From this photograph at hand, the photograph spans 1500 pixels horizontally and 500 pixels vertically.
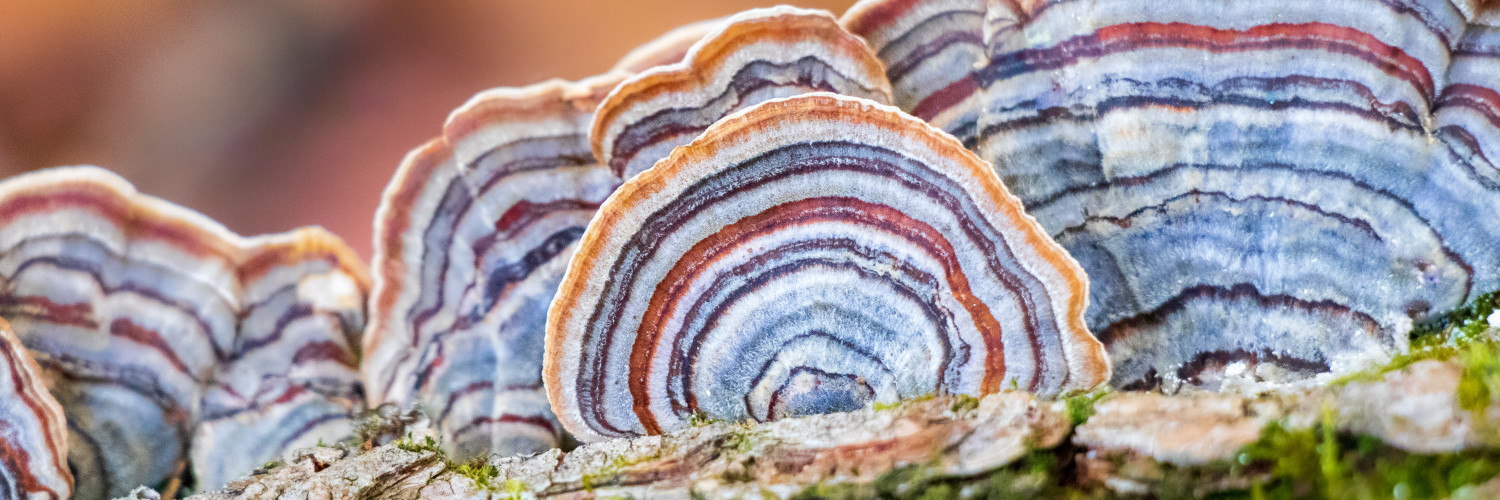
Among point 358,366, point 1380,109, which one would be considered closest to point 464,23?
point 358,366

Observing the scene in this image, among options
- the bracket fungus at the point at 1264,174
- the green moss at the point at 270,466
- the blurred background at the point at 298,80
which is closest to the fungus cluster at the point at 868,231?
the bracket fungus at the point at 1264,174

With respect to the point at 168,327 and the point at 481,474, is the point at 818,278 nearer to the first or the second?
the point at 481,474

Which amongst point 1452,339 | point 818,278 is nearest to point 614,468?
point 818,278

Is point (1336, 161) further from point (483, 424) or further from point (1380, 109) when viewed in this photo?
point (483, 424)

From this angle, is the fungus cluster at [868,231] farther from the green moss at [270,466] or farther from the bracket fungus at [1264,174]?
the green moss at [270,466]

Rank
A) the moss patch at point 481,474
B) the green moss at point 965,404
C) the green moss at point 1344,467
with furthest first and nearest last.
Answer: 1. the moss patch at point 481,474
2. the green moss at point 965,404
3. the green moss at point 1344,467
